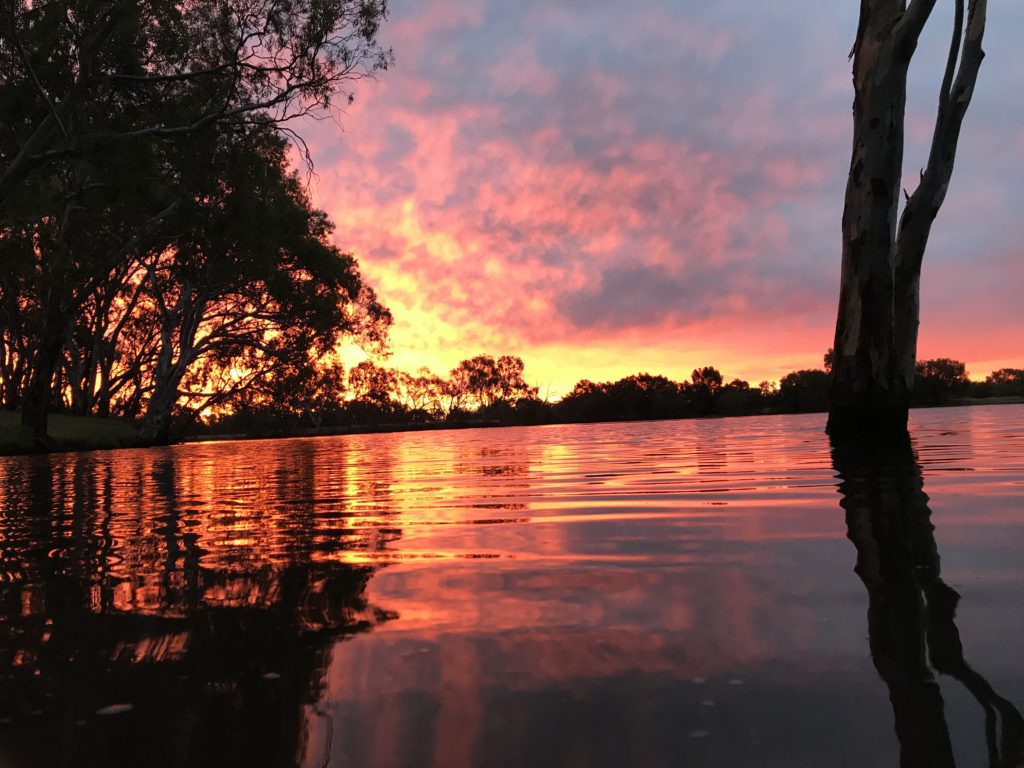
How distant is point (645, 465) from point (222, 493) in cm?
523

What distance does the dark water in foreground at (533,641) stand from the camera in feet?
5.02

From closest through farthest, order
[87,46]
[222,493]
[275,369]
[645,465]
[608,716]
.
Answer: [608,716] → [222,493] → [645,465] → [87,46] → [275,369]

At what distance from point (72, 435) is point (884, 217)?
30.6 meters

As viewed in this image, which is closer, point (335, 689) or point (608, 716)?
point (608, 716)

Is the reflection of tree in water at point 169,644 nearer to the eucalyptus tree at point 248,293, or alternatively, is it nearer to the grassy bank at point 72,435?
the eucalyptus tree at point 248,293

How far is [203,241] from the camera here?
24.1 m

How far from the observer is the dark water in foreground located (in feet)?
5.02

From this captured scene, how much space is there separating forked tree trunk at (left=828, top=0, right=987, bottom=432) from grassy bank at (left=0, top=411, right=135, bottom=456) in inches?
1039

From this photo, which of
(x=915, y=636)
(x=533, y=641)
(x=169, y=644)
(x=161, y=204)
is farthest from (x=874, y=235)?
(x=161, y=204)

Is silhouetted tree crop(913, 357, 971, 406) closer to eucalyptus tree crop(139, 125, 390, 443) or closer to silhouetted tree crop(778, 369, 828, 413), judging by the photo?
silhouetted tree crop(778, 369, 828, 413)

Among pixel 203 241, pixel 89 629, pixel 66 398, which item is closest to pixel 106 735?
pixel 89 629

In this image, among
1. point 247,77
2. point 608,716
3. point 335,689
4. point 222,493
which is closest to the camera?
point 608,716

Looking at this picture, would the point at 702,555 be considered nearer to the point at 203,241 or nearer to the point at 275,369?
the point at 203,241

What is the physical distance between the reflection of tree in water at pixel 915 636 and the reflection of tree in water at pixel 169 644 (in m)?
1.34
